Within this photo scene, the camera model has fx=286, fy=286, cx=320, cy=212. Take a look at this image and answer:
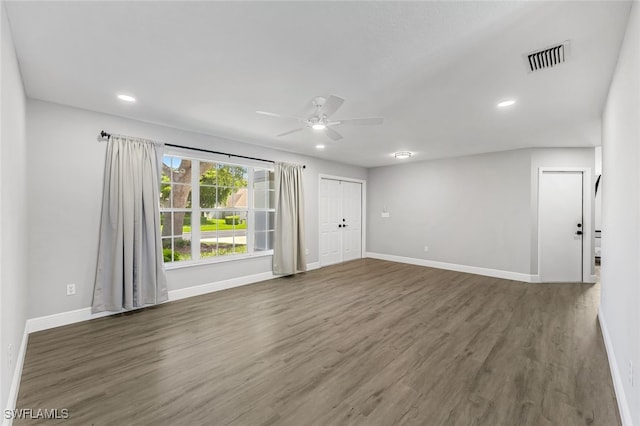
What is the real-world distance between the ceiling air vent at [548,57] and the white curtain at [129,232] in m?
4.36

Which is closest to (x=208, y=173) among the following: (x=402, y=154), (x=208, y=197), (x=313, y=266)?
(x=208, y=197)

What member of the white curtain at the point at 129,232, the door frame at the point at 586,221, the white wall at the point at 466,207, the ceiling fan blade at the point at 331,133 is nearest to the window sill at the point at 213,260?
the white curtain at the point at 129,232

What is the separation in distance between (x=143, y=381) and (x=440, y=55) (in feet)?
11.5

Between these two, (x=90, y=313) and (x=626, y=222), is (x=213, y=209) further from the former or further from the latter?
(x=626, y=222)

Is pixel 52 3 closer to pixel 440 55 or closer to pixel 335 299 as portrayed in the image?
pixel 440 55

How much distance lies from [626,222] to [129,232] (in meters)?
4.80

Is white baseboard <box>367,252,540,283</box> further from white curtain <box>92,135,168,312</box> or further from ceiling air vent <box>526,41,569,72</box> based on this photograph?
white curtain <box>92,135,168,312</box>

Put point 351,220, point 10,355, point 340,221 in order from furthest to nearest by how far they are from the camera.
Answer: point 351,220
point 340,221
point 10,355

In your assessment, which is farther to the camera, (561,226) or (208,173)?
(561,226)

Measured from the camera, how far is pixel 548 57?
7.37ft

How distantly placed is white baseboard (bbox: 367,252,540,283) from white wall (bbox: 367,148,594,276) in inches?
2.8

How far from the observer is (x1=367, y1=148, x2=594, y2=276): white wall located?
5383 millimetres

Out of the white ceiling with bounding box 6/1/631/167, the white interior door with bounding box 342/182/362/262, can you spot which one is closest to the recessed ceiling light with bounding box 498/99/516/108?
the white ceiling with bounding box 6/1/631/167

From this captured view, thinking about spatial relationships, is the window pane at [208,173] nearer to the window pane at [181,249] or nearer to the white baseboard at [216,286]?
the window pane at [181,249]
